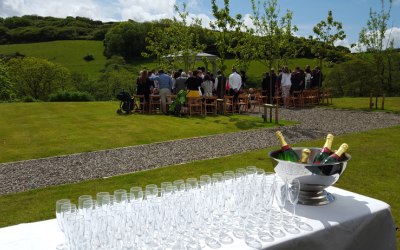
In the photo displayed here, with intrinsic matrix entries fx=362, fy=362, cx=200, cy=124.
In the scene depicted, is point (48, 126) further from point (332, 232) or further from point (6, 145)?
point (332, 232)

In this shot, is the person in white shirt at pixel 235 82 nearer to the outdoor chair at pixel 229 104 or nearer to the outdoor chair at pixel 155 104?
the outdoor chair at pixel 229 104

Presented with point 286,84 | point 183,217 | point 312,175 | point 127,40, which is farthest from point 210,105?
point 127,40

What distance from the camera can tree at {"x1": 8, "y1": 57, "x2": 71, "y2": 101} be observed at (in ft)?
117

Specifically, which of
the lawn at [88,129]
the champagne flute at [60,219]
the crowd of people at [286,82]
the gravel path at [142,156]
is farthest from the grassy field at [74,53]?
the champagne flute at [60,219]

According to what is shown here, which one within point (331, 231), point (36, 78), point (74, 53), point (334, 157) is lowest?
point (331, 231)

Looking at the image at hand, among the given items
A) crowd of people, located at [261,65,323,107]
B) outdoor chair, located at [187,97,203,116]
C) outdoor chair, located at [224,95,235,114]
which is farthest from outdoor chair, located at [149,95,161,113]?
crowd of people, located at [261,65,323,107]

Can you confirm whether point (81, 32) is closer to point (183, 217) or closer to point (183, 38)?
point (183, 38)

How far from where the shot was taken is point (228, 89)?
1903 centimetres

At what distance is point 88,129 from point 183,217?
472 inches

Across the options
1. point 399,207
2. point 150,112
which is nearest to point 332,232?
point 399,207

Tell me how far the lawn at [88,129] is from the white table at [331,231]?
801 cm

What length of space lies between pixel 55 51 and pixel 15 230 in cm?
6450

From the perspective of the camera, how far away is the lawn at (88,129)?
35.8 ft

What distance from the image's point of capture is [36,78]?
119ft
